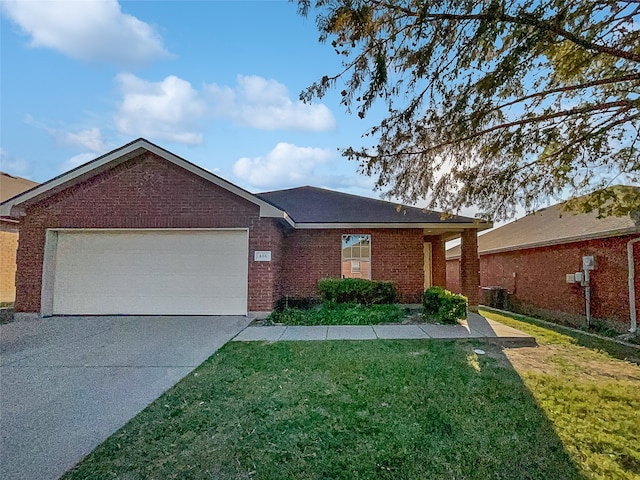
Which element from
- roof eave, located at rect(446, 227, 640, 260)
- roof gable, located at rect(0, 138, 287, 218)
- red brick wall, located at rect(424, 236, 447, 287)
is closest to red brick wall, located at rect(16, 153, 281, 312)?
roof gable, located at rect(0, 138, 287, 218)

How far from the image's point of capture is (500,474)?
2826 millimetres

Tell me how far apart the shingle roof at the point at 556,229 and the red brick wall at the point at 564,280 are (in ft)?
1.16

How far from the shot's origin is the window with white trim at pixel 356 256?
1223 cm

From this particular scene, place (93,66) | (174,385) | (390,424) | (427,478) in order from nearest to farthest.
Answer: (427,478) < (390,424) < (174,385) < (93,66)

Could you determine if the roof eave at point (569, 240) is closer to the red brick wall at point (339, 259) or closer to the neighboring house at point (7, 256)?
the red brick wall at point (339, 259)

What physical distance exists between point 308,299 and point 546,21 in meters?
9.76

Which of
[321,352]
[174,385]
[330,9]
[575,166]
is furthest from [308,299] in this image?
[330,9]

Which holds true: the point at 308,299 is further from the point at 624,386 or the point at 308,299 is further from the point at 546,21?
the point at 546,21

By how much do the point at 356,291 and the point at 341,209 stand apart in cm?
332

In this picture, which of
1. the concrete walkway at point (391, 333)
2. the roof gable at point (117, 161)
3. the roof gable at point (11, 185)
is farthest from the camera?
the roof gable at point (11, 185)

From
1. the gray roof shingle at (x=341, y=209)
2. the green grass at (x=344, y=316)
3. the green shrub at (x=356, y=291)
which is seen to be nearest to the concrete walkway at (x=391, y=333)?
the green grass at (x=344, y=316)

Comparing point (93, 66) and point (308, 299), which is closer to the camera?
point (93, 66)

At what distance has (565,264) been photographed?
1148 centimetres

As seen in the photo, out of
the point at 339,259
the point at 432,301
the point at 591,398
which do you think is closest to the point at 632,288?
the point at 432,301
